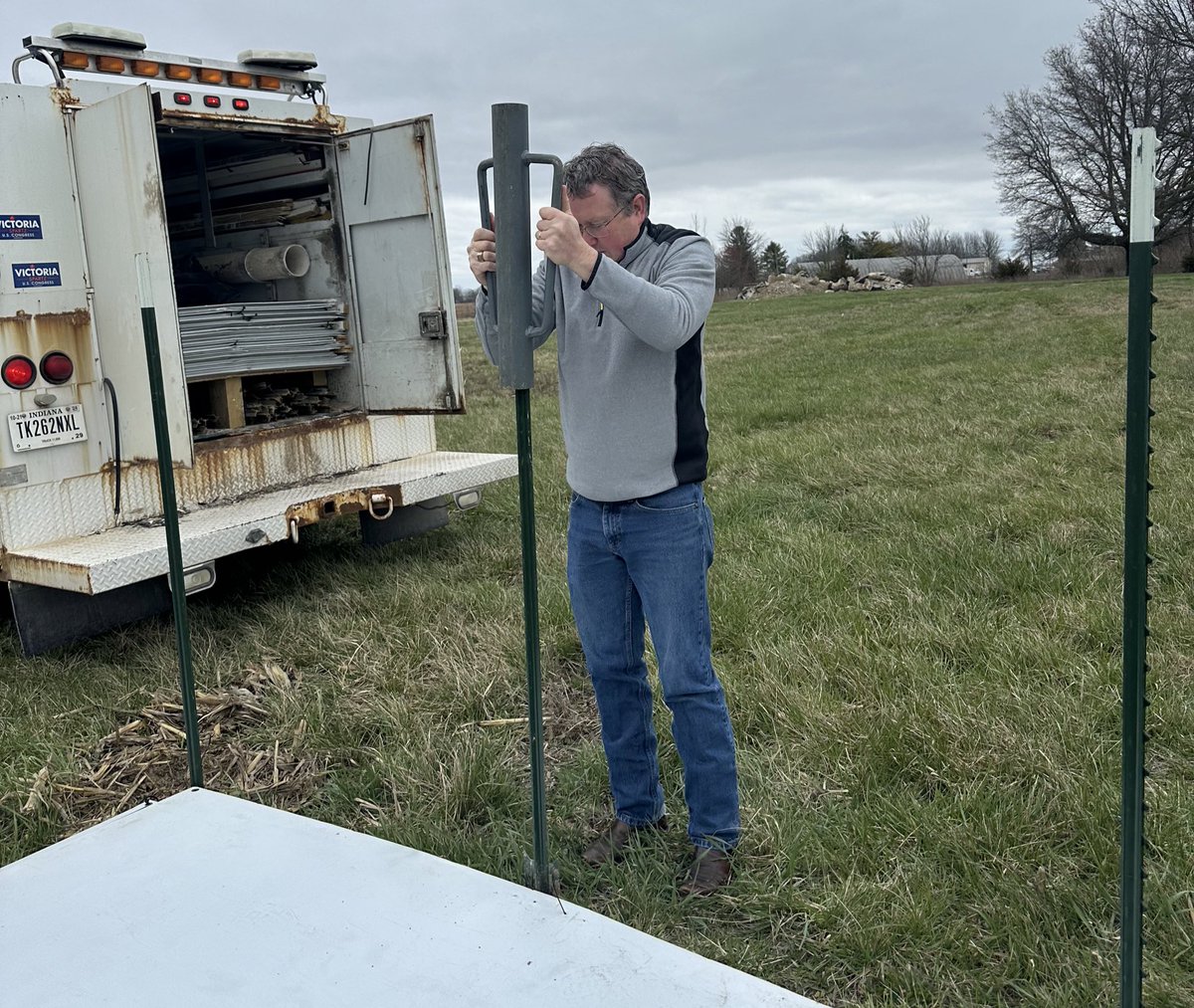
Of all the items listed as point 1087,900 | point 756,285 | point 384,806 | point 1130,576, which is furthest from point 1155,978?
point 756,285

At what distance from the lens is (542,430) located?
10164 mm

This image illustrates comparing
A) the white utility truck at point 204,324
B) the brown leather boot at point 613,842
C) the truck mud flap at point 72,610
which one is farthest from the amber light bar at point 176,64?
the brown leather boot at point 613,842

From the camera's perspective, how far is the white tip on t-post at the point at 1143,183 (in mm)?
1570

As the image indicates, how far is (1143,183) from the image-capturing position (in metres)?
1.60

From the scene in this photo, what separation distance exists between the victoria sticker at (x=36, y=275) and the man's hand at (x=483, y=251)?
9.03 ft

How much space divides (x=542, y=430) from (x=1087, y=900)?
7809 millimetres

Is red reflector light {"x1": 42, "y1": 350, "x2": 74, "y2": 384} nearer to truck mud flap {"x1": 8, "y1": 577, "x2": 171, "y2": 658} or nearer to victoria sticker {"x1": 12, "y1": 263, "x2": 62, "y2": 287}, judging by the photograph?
victoria sticker {"x1": 12, "y1": 263, "x2": 62, "y2": 287}

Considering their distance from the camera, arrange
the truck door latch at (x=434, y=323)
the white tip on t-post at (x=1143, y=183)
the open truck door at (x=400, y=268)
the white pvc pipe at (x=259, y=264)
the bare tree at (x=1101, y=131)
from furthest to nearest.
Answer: the bare tree at (x=1101, y=131) < the white pvc pipe at (x=259, y=264) < the truck door latch at (x=434, y=323) < the open truck door at (x=400, y=268) < the white tip on t-post at (x=1143, y=183)

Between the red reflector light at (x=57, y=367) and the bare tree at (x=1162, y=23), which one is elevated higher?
the bare tree at (x=1162, y=23)

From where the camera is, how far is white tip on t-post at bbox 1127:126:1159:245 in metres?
1.57

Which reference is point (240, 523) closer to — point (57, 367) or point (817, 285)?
point (57, 367)

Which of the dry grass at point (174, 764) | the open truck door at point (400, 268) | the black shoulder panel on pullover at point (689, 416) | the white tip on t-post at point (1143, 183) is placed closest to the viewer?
the white tip on t-post at point (1143, 183)

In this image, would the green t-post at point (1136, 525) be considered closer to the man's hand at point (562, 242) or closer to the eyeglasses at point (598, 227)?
the man's hand at point (562, 242)

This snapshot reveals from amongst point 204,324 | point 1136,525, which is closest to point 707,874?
point 1136,525
